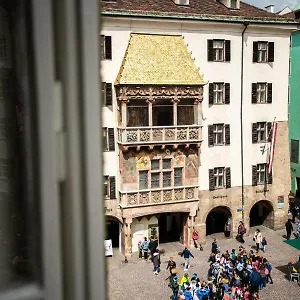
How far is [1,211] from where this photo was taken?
110 cm

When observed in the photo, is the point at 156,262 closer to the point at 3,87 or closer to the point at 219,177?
the point at 219,177

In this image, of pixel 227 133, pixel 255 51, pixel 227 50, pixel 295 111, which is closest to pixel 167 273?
pixel 227 133

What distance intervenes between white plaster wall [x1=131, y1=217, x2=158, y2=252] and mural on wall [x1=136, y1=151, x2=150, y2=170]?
199cm

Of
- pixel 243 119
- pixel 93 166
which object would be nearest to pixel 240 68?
pixel 243 119

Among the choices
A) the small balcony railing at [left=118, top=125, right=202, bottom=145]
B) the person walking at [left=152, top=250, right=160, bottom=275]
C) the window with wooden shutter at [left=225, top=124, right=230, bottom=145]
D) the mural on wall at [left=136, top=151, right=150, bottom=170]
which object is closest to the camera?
the person walking at [left=152, top=250, right=160, bottom=275]

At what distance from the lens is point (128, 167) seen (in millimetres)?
15953

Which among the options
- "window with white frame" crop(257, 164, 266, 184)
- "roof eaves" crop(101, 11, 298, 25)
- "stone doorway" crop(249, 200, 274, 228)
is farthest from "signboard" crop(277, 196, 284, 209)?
"roof eaves" crop(101, 11, 298, 25)

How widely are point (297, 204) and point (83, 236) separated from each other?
21907 millimetres

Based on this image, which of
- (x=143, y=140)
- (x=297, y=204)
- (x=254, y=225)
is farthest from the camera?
(x=297, y=204)

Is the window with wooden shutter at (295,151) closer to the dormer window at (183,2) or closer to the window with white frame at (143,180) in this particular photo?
the dormer window at (183,2)

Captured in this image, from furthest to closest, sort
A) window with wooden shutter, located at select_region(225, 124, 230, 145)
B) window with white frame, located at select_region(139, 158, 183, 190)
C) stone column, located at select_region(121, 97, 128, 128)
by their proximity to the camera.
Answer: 1. window with wooden shutter, located at select_region(225, 124, 230, 145)
2. window with white frame, located at select_region(139, 158, 183, 190)
3. stone column, located at select_region(121, 97, 128, 128)

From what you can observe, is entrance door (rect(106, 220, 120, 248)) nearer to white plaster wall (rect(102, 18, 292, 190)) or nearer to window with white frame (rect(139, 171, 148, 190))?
window with white frame (rect(139, 171, 148, 190))

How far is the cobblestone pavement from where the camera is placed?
13.0m

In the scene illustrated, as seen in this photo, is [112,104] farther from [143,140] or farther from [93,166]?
[93,166]
